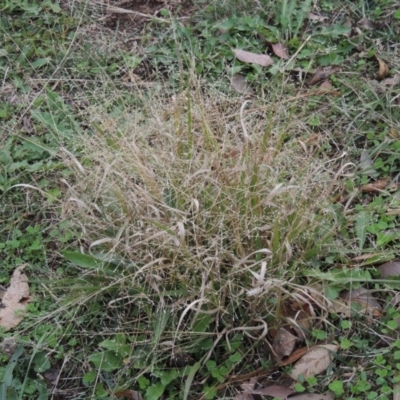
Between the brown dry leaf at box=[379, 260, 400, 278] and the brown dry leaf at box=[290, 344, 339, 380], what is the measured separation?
33 cm

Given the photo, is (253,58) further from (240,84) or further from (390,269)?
(390,269)

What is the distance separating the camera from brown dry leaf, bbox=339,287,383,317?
95.3 inches

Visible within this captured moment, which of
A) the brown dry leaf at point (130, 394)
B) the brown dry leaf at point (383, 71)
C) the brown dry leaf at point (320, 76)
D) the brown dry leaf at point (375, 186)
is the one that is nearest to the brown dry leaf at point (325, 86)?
the brown dry leaf at point (320, 76)

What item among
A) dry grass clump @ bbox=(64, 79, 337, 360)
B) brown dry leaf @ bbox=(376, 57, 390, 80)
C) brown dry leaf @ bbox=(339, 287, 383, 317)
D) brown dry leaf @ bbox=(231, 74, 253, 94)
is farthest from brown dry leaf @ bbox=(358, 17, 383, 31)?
brown dry leaf @ bbox=(339, 287, 383, 317)

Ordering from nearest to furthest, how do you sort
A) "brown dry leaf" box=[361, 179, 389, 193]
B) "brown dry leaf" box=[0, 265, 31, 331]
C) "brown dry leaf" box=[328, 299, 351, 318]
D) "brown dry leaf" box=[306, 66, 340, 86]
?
"brown dry leaf" box=[328, 299, 351, 318]
"brown dry leaf" box=[0, 265, 31, 331]
"brown dry leaf" box=[361, 179, 389, 193]
"brown dry leaf" box=[306, 66, 340, 86]

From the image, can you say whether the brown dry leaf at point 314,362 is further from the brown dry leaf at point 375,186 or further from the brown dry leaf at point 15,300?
the brown dry leaf at point 15,300

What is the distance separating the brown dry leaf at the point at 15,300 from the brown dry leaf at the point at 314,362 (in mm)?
963

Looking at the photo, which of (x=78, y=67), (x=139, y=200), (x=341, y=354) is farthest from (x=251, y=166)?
(x=78, y=67)

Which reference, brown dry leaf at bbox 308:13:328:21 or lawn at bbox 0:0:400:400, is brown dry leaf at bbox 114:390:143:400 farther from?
brown dry leaf at bbox 308:13:328:21

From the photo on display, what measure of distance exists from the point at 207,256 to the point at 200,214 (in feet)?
0.45

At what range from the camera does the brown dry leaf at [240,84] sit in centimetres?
316

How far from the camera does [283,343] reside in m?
2.36

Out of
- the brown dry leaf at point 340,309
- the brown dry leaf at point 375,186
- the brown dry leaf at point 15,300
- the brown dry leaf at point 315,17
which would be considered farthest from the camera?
the brown dry leaf at point 315,17

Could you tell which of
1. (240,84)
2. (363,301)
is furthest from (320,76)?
(363,301)
